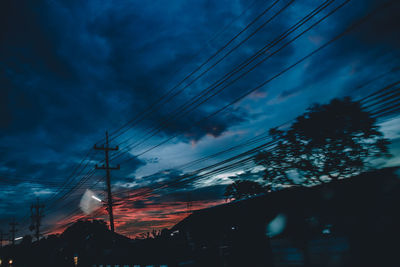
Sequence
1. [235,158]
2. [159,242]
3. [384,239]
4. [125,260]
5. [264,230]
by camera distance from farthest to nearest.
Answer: [235,158]
[159,242]
[125,260]
[264,230]
[384,239]

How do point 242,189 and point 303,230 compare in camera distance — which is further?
point 242,189

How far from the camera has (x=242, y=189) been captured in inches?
1700

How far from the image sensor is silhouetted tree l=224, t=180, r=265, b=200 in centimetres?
4178

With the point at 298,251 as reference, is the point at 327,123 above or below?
above

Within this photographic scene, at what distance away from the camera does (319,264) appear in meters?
6.45

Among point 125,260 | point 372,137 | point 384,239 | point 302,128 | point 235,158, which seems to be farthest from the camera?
point 302,128

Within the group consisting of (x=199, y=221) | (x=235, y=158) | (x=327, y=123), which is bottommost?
(x=199, y=221)

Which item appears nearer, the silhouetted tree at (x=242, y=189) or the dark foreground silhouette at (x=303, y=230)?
the dark foreground silhouette at (x=303, y=230)

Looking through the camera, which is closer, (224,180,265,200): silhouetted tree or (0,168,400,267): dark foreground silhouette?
(0,168,400,267): dark foreground silhouette

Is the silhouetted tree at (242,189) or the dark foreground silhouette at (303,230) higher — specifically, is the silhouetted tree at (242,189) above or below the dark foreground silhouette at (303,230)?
above

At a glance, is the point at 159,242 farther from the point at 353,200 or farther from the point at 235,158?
the point at 353,200

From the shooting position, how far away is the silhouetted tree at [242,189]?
41781 millimetres

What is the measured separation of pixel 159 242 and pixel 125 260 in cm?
175

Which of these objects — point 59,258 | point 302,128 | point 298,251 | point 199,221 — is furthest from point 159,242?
point 59,258
